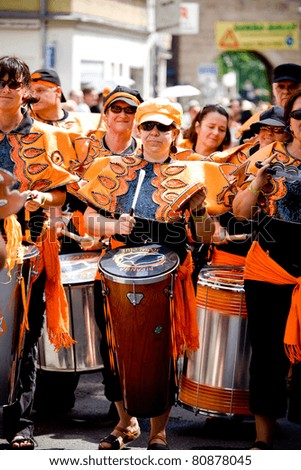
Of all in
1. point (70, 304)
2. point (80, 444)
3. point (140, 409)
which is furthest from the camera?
point (70, 304)

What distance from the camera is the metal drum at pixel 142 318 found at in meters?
5.16

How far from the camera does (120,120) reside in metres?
6.68

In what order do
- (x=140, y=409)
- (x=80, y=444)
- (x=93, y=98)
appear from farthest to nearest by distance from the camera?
(x=93, y=98)
(x=80, y=444)
(x=140, y=409)

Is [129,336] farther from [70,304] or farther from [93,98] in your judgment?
[93,98]

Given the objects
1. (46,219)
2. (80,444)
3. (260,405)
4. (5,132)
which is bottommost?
(80,444)

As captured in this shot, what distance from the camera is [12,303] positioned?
520cm

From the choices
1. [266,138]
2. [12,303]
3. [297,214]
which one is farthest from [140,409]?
[266,138]

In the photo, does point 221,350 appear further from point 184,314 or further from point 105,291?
point 105,291

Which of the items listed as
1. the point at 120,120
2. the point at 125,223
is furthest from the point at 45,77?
the point at 125,223

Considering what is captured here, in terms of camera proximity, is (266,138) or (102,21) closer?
(266,138)

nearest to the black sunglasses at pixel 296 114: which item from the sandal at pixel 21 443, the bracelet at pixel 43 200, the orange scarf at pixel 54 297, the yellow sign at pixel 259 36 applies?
Result: the bracelet at pixel 43 200

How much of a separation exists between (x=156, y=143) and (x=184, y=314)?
864mm

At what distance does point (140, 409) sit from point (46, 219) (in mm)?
1055

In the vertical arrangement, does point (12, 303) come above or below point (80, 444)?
above
